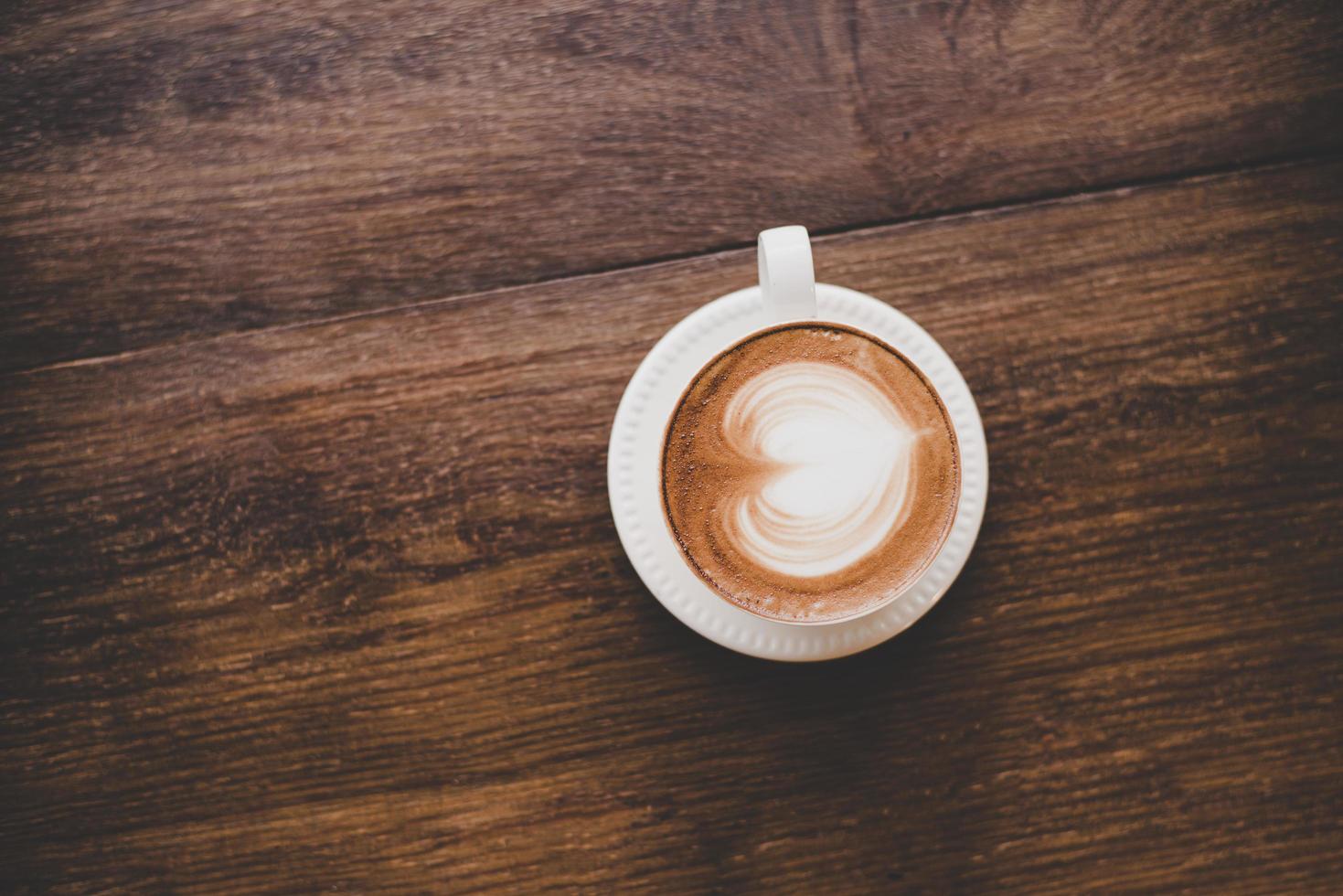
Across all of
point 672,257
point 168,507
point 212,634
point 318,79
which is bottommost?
point 212,634

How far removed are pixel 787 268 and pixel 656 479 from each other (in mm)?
235

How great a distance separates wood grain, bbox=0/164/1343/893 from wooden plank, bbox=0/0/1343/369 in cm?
5

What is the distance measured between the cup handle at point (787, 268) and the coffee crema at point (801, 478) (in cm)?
3

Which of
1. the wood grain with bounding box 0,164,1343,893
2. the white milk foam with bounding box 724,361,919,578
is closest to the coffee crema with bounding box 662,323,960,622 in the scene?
the white milk foam with bounding box 724,361,919,578

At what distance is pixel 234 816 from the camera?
2.93 ft

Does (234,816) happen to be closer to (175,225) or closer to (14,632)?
(14,632)

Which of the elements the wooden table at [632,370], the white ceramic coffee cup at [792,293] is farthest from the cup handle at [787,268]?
the wooden table at [632,370]

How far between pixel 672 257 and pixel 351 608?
1.68ft

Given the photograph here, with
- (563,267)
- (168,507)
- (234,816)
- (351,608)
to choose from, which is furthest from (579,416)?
(234,816)

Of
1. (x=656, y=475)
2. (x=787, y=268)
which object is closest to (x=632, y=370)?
(x=656, y=475)

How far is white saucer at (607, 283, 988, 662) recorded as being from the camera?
30.6 inches

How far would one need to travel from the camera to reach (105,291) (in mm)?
896

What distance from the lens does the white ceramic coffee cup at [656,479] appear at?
775mm

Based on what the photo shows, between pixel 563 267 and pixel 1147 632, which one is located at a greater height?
pixel 563 267
